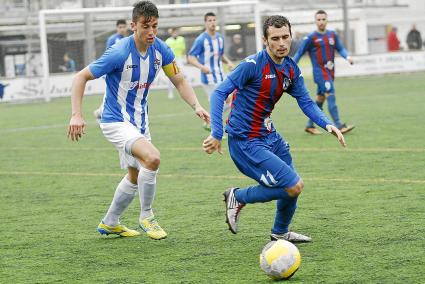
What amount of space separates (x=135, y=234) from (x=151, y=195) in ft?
1.62

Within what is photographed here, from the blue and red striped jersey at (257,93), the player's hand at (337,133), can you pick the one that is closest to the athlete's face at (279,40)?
the blue and red striped jersey at (257,93)

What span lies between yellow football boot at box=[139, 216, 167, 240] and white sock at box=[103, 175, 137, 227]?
0.23 metres

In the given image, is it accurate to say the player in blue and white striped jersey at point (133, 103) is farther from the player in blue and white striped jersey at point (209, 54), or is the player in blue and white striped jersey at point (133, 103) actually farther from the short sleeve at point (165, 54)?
the player in blue and white striped jersey at point (209, 54)

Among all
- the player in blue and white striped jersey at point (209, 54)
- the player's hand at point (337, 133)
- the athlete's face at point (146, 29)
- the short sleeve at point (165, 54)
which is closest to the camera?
the player's hand at point (337, 133)

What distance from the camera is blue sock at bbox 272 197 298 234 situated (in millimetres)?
7152

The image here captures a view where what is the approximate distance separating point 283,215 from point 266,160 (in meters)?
0.50

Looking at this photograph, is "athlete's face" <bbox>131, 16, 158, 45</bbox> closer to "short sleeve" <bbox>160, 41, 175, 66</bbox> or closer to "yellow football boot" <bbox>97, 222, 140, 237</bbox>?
"short sleeve" <bbox>160, 41, 175, 66</bbox>

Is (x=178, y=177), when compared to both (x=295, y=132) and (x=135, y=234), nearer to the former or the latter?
(x=135, y=234)

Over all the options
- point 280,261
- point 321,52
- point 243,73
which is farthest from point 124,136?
point 321,52

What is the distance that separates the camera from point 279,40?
6980 millimetres

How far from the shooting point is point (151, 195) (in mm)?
7887

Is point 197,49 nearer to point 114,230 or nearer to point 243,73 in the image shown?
point 114,230

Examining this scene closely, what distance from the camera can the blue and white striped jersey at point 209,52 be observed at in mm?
17406

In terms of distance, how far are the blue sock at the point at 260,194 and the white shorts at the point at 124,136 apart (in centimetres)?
97
